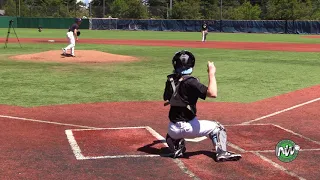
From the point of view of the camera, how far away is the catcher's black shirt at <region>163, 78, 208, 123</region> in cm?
589

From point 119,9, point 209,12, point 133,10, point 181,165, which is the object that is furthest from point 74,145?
point 119,9

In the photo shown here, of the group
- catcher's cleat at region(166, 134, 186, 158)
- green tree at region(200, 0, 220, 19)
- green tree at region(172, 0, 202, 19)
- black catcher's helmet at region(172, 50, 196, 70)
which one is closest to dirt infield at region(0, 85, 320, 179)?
catcher's cleat at region(166, 134, 186, 158)

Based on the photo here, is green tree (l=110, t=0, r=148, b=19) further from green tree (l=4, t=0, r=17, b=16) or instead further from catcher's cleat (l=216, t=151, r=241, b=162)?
catcher's cleat (l=216, t=151, r=241, b=162)

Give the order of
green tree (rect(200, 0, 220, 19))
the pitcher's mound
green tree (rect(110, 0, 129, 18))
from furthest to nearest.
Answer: green tree (rect(110, 0, 129, 18)), green tree (rect(200, 0, 220, 19)), the pitcher's mound

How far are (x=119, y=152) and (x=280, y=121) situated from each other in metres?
3.87

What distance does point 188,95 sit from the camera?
606 cm

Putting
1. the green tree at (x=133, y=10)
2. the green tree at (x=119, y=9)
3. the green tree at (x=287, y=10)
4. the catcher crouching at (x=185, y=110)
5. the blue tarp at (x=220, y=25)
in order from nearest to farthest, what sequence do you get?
the catcher crouching at (x=185, y=110), the blue tarp at (x=220, y=25), the green tree at (x=287, y=10), the green tree at (x=133, y=10), the green tree at (x=119, y=9)

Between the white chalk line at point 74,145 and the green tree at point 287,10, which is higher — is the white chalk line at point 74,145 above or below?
below

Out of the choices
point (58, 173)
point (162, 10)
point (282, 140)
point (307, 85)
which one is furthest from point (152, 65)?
point (162, 10)

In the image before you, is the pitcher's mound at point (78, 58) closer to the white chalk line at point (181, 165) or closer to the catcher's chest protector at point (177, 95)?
the white chalk line at point (181, 165)

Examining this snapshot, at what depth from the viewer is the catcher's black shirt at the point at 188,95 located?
589cm

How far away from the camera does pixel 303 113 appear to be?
977 cm

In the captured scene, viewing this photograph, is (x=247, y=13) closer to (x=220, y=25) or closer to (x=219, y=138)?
(x=220, y=25)

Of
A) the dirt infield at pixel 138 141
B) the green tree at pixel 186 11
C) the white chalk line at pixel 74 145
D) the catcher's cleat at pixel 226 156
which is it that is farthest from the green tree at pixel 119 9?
the catcher's cleat at pixel 226 156
